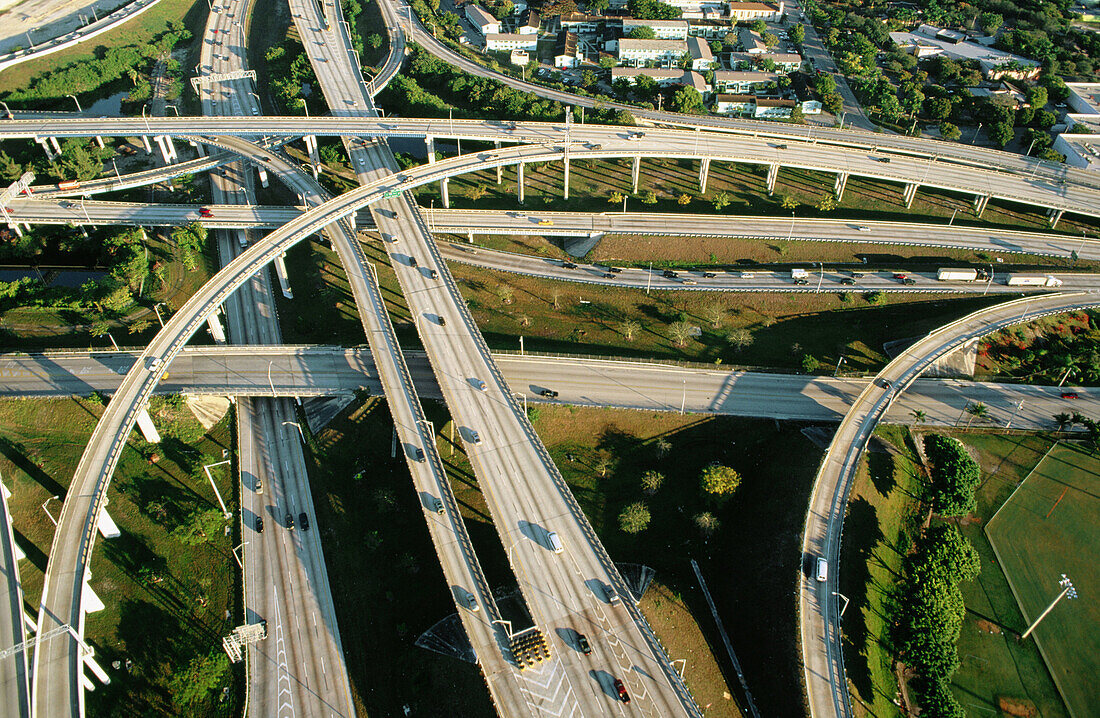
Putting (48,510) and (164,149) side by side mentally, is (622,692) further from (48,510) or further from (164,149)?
(164,149)

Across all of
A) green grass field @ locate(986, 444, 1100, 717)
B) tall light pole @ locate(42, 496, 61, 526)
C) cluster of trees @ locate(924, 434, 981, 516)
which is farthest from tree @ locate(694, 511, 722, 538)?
tall light pole @ locate(42, 496, 61, 526)

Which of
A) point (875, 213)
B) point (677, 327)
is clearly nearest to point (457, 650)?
point (677, 327)

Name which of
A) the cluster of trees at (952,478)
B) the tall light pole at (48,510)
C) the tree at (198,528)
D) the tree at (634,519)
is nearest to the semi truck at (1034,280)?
the cluster of trees at (952,478)

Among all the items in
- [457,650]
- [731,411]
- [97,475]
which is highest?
[97,475]

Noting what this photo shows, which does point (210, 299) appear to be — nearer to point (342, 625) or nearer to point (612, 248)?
point (342, 625)

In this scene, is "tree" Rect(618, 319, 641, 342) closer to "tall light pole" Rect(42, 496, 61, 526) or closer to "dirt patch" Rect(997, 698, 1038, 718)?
"dirt patch" Rect(997, 698, 1038, 718)

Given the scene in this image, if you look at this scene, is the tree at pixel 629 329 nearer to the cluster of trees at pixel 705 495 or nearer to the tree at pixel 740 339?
the tree at pixel 740 339
